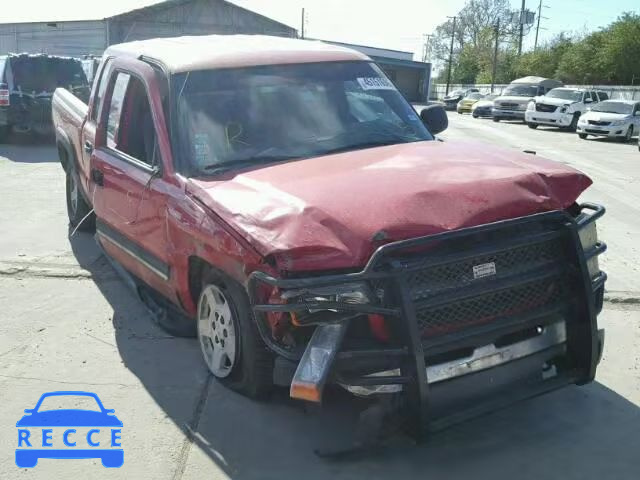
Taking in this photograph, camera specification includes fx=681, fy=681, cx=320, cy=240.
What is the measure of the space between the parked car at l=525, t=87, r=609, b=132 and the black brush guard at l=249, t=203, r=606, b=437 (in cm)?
2538

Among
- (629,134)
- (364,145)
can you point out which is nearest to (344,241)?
(364,145)

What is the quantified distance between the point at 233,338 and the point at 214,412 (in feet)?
1.44

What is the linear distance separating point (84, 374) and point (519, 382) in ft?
8.55

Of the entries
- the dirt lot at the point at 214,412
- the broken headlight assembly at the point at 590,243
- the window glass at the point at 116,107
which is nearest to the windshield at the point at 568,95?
the dirt lot at the point at 214,412

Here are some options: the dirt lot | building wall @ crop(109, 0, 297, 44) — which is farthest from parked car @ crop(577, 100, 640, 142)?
the dirt lot

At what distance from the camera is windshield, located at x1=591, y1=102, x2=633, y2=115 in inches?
944

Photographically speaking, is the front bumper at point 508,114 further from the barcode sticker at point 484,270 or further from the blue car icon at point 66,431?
the blue car icon at point 66,431

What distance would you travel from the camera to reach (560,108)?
27156 mm

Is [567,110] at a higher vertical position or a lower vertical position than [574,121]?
higher

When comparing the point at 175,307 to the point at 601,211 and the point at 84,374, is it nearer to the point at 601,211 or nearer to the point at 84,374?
the point at 84,374

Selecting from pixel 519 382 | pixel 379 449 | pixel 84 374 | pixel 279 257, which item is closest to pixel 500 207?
pixel 519 382

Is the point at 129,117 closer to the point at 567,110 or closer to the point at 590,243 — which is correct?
the point at 590,243

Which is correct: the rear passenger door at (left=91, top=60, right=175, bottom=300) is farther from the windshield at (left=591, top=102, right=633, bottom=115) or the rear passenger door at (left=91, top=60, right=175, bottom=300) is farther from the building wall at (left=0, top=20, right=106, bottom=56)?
the building wall at (left=0, top=20, right=106, bottom=56)

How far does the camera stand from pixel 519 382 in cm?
331
